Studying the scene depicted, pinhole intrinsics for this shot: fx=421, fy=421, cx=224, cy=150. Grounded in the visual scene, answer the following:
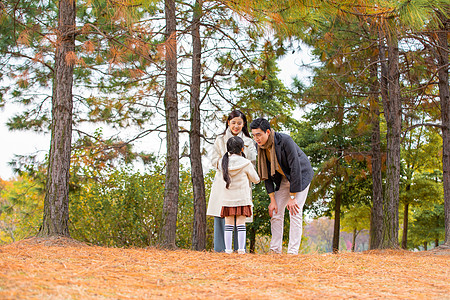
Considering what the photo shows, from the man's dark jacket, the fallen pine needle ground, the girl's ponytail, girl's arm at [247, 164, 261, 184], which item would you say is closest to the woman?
the girl's ponytail

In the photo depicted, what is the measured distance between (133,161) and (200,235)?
2.66 meters

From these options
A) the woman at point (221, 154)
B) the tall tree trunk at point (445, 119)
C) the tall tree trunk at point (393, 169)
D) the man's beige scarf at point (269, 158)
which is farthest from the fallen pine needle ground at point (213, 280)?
the tall tree trunk at point (445, 119)

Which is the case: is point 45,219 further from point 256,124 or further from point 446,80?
point 446,80

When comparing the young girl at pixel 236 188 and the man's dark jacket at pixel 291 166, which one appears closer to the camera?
the man's dark jacket at pixel 291 166

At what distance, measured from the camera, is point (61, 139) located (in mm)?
5395

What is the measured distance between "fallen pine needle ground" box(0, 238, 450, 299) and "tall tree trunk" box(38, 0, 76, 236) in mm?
1335

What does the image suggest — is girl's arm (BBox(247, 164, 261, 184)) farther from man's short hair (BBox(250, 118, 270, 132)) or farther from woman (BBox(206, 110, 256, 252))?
man's short hair (BBox(250, 118, 270, 132))

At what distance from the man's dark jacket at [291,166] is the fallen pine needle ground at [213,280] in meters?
0.89

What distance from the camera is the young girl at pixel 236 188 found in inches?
186

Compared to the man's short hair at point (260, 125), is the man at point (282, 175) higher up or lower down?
lower down

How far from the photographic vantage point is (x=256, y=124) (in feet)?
14.7

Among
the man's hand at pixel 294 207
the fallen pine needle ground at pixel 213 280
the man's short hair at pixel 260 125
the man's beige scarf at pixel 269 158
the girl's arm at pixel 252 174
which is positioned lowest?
the fallen pine needle ground at pixel 213 280

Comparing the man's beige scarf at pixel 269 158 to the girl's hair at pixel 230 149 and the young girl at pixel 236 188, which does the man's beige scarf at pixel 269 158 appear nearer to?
the young girl at pixel 236 188

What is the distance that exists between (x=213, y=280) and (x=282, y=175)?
2.18 metres
